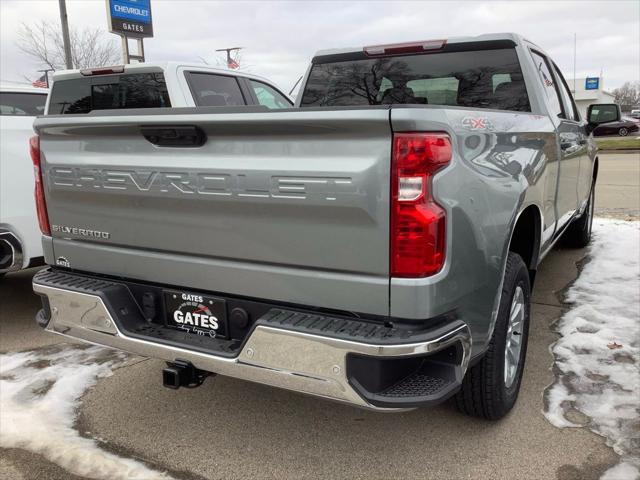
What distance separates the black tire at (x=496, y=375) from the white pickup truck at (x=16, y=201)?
10.9 feet

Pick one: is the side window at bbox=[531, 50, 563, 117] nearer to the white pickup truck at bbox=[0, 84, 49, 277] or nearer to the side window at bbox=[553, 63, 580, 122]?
the side window at bbox=[553, 63, 580, 122]

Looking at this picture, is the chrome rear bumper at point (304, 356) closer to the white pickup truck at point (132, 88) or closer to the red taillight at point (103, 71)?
the white pickup truck at point (132, 88)

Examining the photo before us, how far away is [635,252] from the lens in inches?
248

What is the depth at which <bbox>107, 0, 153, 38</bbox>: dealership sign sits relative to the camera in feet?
57.6

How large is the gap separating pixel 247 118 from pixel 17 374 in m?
2.62

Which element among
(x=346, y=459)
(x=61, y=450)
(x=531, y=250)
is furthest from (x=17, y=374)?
(x=531, y=250)

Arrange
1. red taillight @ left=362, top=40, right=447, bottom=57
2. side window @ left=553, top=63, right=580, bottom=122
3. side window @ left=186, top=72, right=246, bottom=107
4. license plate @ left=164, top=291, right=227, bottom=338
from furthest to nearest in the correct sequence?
side window @ left=186, top=72, right=246, bottom=107
side window @ left=553, top=63, right=580, bottom=122
red taillight @ left=362, top=40, right=447, bottom=57
license plate @ left=164, top=291, right=227, bottom=338

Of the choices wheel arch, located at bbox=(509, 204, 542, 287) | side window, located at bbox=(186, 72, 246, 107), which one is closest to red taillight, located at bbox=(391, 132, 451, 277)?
wheel arch, located at bbox=(509, 204, 542, 287)

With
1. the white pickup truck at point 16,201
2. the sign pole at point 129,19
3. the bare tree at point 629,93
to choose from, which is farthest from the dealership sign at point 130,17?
the bare tree at point 629,93

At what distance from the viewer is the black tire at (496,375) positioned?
105 inches

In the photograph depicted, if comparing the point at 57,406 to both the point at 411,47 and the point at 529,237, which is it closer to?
the point at 529,237

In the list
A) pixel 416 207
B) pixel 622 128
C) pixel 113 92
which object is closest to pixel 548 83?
pixel 416 207

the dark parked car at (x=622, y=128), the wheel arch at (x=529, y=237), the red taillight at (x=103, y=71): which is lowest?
the dark parked car at (x=622, y=128)

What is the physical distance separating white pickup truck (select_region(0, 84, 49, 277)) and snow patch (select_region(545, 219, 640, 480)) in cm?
375
